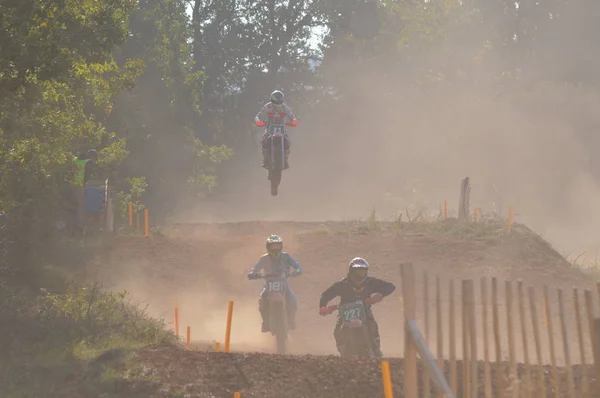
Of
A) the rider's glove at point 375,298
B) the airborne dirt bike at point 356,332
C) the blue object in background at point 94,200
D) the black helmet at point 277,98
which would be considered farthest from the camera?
the blue object in background at point 94,200

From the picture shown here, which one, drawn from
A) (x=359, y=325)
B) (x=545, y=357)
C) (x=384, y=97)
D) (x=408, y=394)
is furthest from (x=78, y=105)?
(x=384, y=97)

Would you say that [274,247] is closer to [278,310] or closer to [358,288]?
[278,310]

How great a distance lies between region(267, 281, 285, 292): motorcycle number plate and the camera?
53.6ft

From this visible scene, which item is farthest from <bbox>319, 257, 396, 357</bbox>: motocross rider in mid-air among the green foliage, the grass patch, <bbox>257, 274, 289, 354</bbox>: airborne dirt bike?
the green foliage

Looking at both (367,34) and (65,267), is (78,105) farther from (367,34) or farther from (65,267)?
(367,34)

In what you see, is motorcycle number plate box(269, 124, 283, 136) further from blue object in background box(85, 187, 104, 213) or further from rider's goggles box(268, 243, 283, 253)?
blue object in background box(85, 187, 104, 213)

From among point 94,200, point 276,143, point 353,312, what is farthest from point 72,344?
point 94,200

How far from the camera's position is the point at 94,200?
23.7 meters

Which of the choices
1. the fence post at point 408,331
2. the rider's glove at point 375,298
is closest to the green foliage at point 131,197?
the rider's glove at point 375,298

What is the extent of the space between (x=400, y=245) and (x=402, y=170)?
41.0 meters

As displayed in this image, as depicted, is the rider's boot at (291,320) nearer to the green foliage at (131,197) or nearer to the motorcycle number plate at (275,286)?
the motorcycle number plate at (275,286)

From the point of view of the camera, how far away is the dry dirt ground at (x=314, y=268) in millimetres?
21141

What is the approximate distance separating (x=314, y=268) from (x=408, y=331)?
16.7 meters

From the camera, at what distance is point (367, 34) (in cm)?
7125
